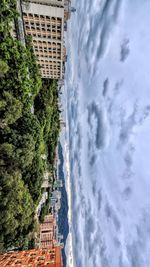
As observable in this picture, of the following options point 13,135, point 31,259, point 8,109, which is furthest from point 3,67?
point 31,259

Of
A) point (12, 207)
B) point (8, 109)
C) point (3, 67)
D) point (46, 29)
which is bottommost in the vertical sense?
point (12, 207)

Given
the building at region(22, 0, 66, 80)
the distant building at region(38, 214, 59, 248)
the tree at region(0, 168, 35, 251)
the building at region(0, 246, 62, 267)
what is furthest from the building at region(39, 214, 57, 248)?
the tree at region(0, 168, 35, 251)

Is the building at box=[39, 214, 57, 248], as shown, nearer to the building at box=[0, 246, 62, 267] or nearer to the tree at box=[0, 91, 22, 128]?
the building at box=[0, 246, 62, 267]

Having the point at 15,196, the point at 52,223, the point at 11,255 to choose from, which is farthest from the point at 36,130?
the point at 52,223

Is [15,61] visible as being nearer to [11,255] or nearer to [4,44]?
[4,44]

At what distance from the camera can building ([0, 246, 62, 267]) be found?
43031 mm

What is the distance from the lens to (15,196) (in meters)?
43.3

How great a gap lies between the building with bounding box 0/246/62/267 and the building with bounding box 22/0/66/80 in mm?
48085

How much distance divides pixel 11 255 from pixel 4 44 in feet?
129

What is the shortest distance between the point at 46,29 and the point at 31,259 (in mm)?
49095

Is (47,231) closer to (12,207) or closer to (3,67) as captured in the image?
(12,207)

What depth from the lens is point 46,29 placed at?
59625mm

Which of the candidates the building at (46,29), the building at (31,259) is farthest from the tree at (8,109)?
the building at (31,259)

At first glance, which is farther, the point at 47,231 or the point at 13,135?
the point at 47,231
